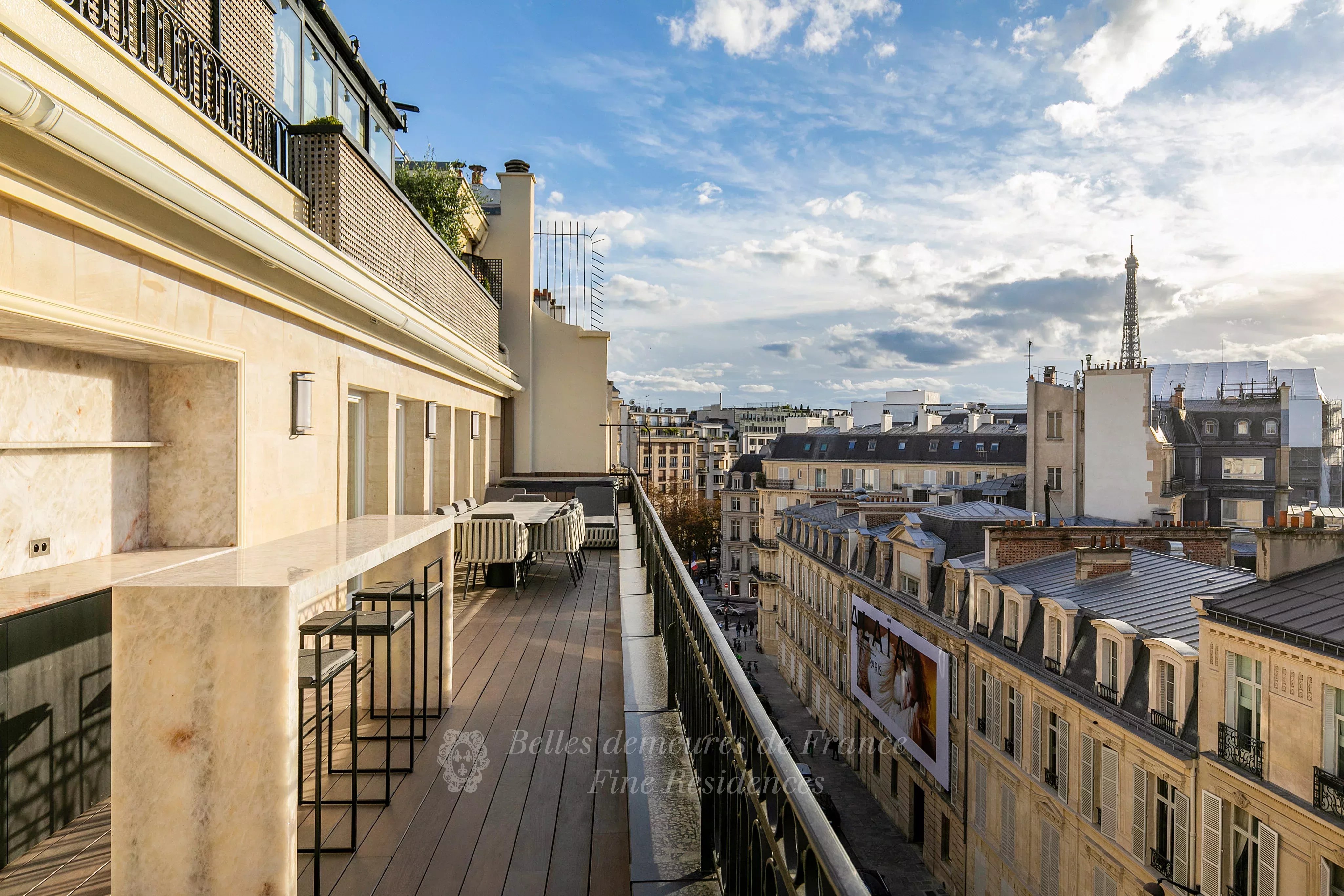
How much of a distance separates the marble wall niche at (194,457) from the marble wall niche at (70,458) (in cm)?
7

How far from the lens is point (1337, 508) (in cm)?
2066

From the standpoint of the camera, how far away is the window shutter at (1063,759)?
43.0ft

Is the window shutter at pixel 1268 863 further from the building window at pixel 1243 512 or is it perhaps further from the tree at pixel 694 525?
the tree at pixel 694 525

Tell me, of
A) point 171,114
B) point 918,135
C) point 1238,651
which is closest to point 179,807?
point 171,114

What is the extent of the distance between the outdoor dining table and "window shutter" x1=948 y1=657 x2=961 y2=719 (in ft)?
40.8

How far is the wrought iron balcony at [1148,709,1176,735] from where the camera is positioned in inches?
443

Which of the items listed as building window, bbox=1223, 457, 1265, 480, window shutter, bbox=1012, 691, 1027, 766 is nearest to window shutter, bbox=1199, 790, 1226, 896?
window shutter, bbox=1012, 691, 1027, 766

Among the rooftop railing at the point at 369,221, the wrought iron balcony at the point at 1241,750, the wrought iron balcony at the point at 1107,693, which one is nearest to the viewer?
the rooftop railing at the point at 369,221

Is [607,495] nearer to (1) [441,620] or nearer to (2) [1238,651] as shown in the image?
(1) [441,620]

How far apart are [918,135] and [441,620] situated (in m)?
46.6

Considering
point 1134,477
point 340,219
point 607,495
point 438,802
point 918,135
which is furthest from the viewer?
point 918,135

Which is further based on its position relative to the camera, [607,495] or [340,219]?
[607,495]

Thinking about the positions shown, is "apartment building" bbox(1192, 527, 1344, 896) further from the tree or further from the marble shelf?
the tree

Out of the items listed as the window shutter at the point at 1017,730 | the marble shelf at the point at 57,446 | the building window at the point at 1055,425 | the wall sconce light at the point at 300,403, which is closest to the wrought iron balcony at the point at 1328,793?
the window shutter at the point at 1017,730
